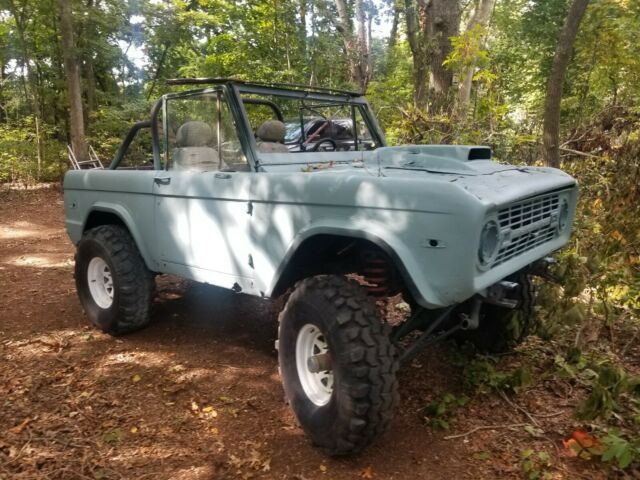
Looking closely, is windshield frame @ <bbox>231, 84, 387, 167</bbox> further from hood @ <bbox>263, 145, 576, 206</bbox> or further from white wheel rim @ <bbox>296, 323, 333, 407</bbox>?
white wheel rim @ <bbox>296, 323, 333, 407</bbox>

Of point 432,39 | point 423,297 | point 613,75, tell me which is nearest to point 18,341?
point 423,297

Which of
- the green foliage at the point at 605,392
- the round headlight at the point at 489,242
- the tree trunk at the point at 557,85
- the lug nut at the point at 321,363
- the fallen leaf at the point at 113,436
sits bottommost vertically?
the fallen leaf at the point at 113,436

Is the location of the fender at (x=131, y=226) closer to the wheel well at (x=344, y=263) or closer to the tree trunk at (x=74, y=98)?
the wheel well at (x=344, y=263)

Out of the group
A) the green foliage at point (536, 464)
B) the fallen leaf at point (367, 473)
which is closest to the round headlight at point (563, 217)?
the green foliage at point (536, 464)

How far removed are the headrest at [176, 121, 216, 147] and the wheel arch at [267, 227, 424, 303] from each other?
118cm

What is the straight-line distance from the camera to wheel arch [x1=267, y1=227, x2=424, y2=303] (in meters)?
2.30

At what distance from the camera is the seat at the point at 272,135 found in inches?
139

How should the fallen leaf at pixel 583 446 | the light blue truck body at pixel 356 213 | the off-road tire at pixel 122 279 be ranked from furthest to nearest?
the off-road tire at pixel 122 279, the fallen leaf at pixel 583 446, the light blue truck body at pixel 356 213

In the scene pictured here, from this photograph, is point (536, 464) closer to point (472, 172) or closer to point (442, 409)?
point (442, 409)

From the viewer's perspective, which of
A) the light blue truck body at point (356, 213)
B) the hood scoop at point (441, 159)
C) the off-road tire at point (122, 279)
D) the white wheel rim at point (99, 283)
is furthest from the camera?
the white wheel rim at point (99, 283)

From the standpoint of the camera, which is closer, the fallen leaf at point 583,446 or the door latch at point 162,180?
the fallen leaf at point 583,446

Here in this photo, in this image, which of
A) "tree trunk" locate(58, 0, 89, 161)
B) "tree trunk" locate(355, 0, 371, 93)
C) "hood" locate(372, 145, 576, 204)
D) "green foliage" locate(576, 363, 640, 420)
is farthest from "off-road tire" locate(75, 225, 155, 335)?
"tree trunk" locate(58, 0, 89, 161)

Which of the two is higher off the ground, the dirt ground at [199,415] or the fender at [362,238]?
the fender at [362,238]

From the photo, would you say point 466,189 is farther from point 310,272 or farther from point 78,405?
point 78,405
